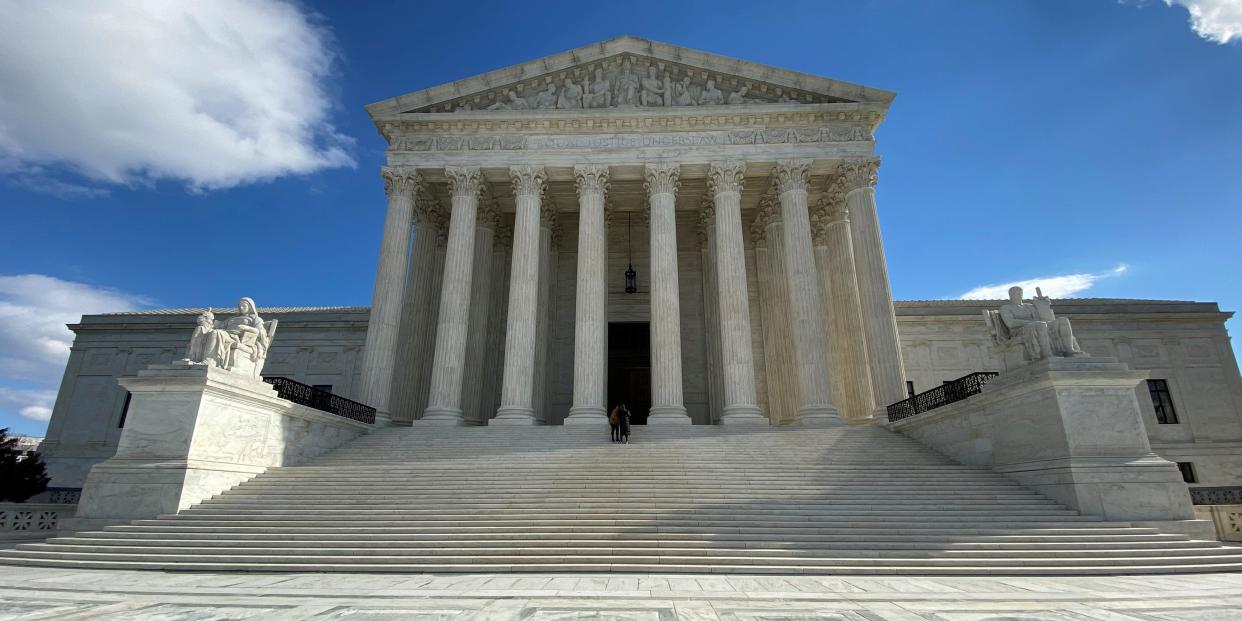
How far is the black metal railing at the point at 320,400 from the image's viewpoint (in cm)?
1652

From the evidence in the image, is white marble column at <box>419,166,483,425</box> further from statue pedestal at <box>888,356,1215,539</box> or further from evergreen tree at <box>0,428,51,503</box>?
statue pedestal at <box>888,356,1215,539</box>

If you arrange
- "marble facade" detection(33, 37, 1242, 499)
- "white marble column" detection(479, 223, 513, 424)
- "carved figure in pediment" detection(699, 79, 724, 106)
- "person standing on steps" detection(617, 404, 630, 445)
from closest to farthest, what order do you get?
"person standing on steps" detection(617, 404, 630, 445)
"marble facade" detection(33, 37, 1242, 499)
"carved figure in pediment" detection(699, 79, 724, 106)
"white marble column" detection(479, 223, 513, 424)

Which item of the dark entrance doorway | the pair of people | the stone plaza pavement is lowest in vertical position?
the stone plaza pavement

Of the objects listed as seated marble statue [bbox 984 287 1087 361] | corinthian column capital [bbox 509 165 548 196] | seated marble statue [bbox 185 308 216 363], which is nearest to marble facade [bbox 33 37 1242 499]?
corinthian column capital [bbox 509 165 548 196]

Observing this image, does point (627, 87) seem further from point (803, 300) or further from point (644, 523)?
point (644, 523)

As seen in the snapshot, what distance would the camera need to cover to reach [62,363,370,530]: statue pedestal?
39.6ft

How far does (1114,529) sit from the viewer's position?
1039cm

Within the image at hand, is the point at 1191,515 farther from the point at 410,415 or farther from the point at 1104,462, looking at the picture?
the point at 410,415

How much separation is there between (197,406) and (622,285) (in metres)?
19.2

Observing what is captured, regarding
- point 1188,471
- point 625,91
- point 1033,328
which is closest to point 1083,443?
point 1033,328

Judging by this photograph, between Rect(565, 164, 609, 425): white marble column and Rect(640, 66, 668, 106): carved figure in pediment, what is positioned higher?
Rect(640, 66, 668, 106): carved figure in pediment

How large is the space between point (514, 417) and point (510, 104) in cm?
1339

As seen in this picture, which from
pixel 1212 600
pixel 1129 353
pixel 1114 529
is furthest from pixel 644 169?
pixel 1129 353

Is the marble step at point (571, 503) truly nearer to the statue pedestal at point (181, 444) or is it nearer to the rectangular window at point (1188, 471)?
the statue pedestal at point (181, 444)
